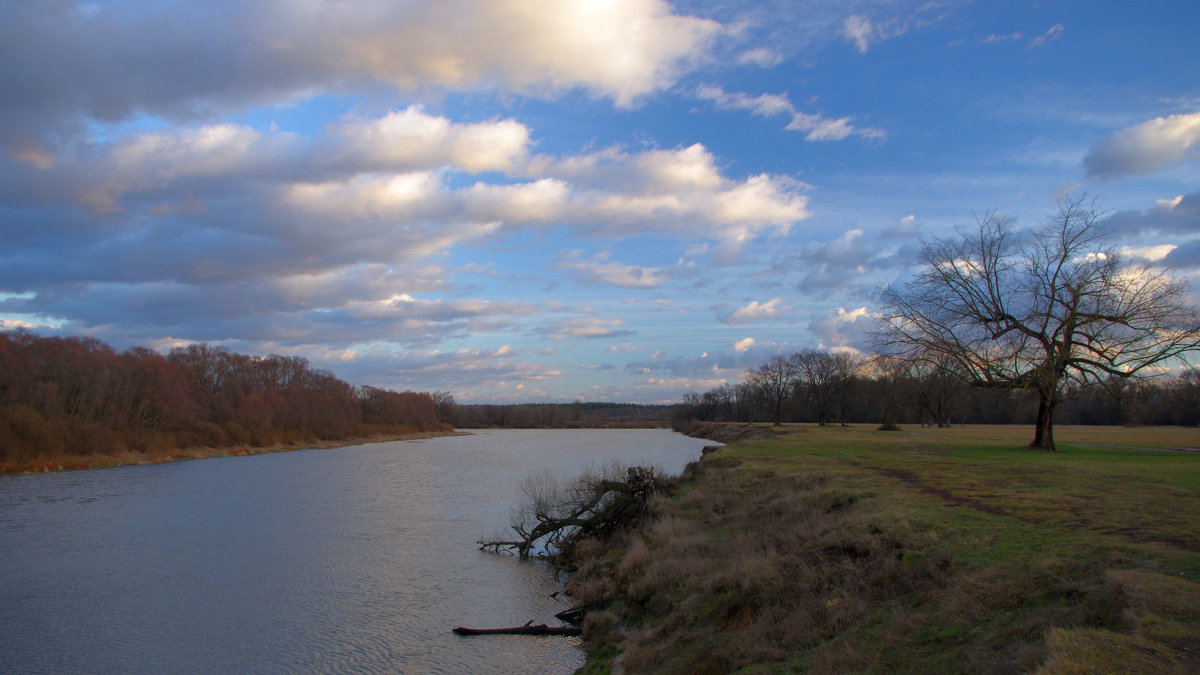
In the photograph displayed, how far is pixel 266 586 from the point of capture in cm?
1870

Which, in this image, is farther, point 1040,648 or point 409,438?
point 409,438

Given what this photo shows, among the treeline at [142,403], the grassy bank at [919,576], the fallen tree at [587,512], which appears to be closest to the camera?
the grassy bank at [919,576]

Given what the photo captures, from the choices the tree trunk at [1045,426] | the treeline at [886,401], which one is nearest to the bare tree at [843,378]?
the treeline at [886,401]

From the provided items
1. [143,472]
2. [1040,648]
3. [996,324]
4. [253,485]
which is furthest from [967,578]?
[143,472]

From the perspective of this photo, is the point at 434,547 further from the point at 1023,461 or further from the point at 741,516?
the point at 1023,461

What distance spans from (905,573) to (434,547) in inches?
681

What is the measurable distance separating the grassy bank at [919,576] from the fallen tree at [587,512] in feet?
6.84

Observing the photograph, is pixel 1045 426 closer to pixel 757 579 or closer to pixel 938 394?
pixel 757 579

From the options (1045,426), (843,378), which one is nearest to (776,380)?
(843,378)

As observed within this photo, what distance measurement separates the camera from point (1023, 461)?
805 inches

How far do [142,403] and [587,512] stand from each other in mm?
66894

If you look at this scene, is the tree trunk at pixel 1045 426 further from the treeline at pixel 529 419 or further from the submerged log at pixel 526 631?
the treeline at pixel 529 419

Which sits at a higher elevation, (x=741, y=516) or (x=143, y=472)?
(x=741, y=516)

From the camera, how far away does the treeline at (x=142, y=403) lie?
55656mm
